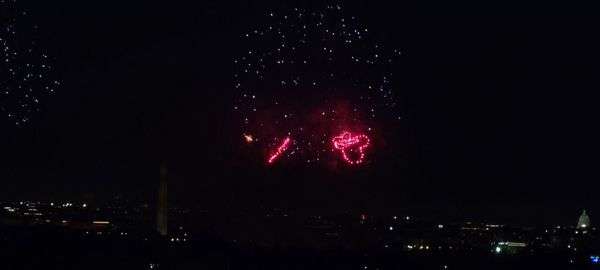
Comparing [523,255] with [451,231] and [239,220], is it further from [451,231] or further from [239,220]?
[451,231]

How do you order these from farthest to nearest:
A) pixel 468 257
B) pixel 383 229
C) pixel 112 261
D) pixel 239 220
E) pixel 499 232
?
pixel 499 232 < pixel 383 229 < pixel 239 220 < pixel 468 257 < pixel 112 261

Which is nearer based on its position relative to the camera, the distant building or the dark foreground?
the dark foreground

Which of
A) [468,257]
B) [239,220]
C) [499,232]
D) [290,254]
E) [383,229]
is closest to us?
[290,254]

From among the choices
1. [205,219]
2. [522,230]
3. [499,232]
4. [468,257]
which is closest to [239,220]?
[205,219]

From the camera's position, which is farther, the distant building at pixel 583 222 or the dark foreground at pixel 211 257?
the distant building at pixel 583 222

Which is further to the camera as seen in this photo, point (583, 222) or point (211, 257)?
point (583, 222)

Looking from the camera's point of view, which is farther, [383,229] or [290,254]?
[383,229]

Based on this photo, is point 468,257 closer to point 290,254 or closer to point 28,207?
point 290,254

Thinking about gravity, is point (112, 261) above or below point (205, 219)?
below

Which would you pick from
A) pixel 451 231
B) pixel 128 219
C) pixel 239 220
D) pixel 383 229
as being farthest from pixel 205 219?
pixel 451 231
